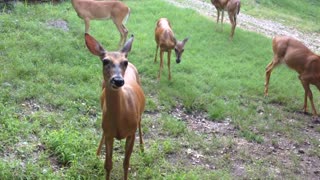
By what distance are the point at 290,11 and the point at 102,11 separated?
13.9 meters

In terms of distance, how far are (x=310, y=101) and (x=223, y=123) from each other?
2.34m

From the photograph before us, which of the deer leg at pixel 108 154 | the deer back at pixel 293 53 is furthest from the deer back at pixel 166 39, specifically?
the deer leg at pixel 108 154

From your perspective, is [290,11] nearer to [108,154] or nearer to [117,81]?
[108,154]

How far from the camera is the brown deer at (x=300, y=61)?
955 centimetres

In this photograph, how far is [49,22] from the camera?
11.8 meters

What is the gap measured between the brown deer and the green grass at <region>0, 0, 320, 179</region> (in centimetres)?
47

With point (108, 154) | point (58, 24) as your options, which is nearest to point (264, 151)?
point (108, 154)

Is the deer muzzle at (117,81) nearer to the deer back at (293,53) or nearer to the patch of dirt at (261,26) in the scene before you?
the deer back at (293,53)

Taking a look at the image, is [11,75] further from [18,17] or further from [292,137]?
[292,137]

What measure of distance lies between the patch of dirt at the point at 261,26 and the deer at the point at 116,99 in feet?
37.2

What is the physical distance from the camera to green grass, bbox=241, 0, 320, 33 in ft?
64.7

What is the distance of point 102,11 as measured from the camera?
448 inches

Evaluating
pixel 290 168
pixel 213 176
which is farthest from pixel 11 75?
pixel 290 168

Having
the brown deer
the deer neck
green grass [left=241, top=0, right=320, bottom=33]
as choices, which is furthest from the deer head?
green grass [left=241, top=0, right=320, bottom=33]
